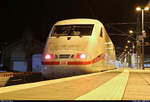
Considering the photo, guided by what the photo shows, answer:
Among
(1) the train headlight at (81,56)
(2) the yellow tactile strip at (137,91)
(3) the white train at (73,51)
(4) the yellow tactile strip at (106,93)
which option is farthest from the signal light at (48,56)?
(4) the yellow tactile strip at (106,93)

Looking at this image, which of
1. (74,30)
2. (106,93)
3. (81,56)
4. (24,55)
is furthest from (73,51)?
(24,55)

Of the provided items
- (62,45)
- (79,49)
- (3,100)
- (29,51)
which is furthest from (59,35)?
(29,51)

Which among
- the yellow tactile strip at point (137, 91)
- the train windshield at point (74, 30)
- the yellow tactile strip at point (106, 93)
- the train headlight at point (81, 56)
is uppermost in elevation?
the train windshield at point (74, 30)

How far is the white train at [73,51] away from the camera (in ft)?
39.4

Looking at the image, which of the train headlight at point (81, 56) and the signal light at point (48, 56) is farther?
the signal light at point (48, 56)

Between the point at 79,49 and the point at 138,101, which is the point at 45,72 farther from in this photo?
the point at 138,101

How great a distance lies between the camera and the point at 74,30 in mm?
13797

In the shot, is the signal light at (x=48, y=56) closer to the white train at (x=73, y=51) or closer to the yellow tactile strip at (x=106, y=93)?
the white train at (x=73, y=51)

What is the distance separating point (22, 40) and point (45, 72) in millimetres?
36665

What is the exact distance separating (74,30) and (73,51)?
80.6 inches

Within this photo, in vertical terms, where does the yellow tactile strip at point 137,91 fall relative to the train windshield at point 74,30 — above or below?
below

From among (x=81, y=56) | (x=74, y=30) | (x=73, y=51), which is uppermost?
(x=74, y=30)

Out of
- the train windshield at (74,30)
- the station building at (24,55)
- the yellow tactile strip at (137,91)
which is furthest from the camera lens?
the station building at (24,55)

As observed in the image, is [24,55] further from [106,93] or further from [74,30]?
[106,93]
